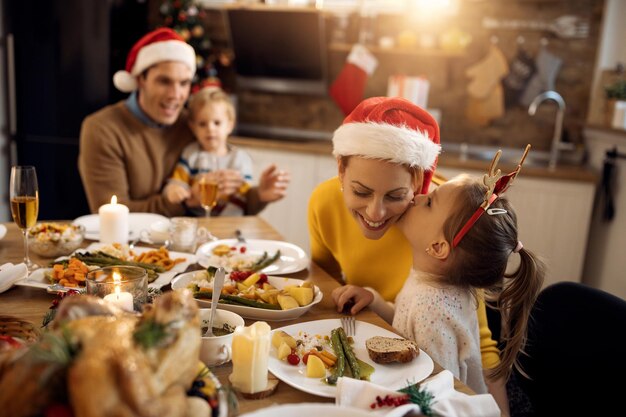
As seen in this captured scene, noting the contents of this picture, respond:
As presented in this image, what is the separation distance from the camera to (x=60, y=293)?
1.42 metres

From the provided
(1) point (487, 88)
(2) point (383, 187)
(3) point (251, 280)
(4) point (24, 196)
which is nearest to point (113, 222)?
(4) point (24, 196)

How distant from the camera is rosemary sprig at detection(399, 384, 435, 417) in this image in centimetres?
96

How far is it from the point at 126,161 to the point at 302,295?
5.41ft

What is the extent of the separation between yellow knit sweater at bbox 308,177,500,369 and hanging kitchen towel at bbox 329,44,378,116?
2663 mm

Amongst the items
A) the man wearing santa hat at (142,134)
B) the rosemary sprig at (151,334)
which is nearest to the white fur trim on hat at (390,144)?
the rosemary sprig at (151,334)

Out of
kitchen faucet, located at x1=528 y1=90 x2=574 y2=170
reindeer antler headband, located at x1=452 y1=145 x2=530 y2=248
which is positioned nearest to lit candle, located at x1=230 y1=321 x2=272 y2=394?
reindeer antler headband, located at x1=452 y1=145 x2=530 y2=248

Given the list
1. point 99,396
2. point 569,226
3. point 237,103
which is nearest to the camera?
point 99,396

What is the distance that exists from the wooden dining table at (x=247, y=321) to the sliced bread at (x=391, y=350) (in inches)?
2.5

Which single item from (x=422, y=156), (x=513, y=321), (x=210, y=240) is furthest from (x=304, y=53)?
(x=513, y=321)

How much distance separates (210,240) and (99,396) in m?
1.43

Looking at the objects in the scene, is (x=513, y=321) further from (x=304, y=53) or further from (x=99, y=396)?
(x=304, y=53)

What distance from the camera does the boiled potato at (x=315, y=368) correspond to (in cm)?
111

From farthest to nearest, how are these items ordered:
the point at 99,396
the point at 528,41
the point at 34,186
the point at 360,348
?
the point at 528,41 < the point at 34,186 < the point at 360,348 < the point at 99,396

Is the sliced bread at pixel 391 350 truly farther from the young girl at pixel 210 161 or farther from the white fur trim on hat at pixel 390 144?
the young girl at pixel 210 161
